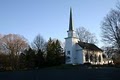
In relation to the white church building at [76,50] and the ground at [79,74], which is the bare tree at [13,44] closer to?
the white church building at [76,50]

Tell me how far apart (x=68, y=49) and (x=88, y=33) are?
8.00 metres

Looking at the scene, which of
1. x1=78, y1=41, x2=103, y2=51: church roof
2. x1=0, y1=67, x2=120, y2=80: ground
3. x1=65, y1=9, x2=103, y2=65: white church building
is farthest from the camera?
x1=65, y1=9, x2=103, y2=65: white church building

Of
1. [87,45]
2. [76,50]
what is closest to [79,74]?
[87,45]

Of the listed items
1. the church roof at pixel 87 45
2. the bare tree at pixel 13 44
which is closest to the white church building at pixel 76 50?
the church roof at pixel 87 45

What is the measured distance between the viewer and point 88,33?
6731 centimetres

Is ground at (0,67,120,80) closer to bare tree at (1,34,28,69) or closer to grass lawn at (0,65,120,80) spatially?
grass lawn at (0,65,120,80)

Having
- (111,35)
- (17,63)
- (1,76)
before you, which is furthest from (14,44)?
(1,76)

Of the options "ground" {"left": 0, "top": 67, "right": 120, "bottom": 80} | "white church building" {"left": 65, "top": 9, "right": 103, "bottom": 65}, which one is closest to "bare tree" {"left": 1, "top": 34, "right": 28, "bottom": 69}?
"white church building" {"left": 65, "top": 9, "right": 103, "bottom": 65}

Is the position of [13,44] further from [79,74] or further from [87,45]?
[79,74]

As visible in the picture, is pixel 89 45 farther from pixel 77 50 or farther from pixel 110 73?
pixel 110 73

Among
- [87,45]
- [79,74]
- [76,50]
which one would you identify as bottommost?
[79,74]

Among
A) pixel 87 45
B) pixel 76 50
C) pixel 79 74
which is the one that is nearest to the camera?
pixel 79 74

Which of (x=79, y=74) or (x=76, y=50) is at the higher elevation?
(x=76, y=50)

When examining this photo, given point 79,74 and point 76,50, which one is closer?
Result: point 79,74
